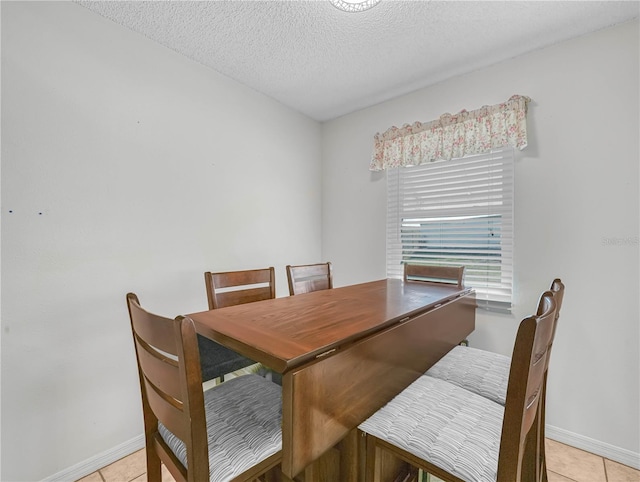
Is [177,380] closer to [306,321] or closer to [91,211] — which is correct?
[306,321]

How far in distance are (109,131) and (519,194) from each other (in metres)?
2.55

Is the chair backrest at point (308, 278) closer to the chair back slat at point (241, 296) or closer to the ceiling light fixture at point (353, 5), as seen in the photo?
the chair back slat at point (241, 296)

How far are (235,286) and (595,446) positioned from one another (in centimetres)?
229

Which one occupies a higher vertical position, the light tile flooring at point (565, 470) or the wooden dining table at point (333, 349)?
the wooden dining table at point (333, 349)

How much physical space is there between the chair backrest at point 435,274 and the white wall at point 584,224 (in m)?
0.38

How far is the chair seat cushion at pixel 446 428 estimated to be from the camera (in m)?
0.84

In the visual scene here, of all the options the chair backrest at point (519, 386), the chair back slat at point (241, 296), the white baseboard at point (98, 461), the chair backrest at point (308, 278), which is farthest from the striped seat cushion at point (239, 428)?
the white baseboard at point (98, 461)

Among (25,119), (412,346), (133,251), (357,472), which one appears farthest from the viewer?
(133,251)

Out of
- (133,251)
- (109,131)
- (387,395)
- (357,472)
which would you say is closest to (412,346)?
(387,395)

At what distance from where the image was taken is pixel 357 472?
40.6 inches

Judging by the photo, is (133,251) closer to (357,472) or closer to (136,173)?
(136,173)

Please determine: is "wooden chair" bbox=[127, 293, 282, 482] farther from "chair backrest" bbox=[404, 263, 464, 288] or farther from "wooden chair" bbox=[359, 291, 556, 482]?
"chair backrest" bbox=[404, 263, 464, 288]

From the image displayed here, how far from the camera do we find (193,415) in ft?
2.41

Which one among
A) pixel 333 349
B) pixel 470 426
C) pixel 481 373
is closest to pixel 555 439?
pixel 481 373
